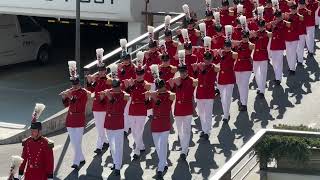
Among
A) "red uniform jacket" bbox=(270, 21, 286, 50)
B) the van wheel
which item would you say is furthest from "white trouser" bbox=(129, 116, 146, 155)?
the van wheel

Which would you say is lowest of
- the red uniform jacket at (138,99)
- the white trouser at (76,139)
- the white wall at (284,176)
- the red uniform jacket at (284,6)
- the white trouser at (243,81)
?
the white wall at (284,176)

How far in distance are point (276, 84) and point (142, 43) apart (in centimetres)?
397

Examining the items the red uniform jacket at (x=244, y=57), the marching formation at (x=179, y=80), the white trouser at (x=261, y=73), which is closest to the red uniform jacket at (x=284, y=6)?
the marching formation at (x=179, y=80)

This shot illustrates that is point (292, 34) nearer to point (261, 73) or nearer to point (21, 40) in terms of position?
point (261, 73)

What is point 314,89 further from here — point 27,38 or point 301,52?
point 27,38

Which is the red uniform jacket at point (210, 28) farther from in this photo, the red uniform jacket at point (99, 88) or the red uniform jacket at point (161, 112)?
the red uniform jacket at point (161, 112)

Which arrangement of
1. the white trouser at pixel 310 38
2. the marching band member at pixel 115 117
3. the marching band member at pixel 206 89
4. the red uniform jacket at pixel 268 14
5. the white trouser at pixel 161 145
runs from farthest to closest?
the white trouser at pixel 310 38, the red uniform jacket at pixel 268 14, the marching band member at pixel 206 89, the marching band member at pixel 115 117, the white trouser at pixel 161 145

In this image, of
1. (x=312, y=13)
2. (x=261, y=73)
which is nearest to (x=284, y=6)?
(x=312, y=13)

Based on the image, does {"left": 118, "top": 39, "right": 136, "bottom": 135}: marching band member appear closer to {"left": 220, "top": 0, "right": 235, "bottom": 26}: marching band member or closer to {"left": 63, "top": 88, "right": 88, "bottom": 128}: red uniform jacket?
{"left": 63, "top": 88, "right": 88, "bottom": 128}: red uniform jacket

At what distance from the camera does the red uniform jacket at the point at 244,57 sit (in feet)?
44.8

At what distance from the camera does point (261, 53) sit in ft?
47.0

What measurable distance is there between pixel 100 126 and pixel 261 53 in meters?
3.52

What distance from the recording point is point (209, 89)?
1275 centimetres

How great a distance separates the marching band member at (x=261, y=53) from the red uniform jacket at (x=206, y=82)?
1.82 metres
